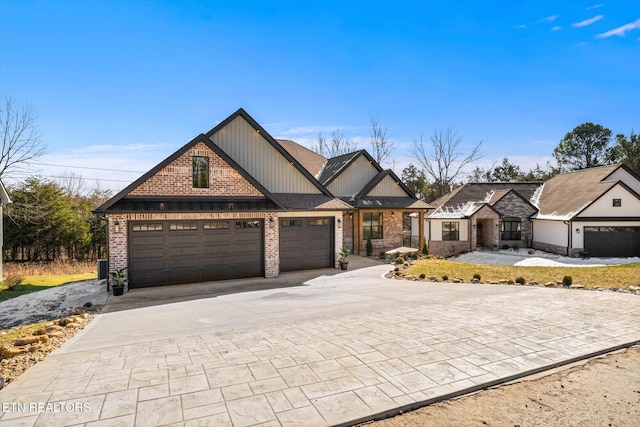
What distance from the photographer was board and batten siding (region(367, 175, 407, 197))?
23.8 m

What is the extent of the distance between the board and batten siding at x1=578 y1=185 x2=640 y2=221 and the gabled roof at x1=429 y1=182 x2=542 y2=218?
448 centimetres

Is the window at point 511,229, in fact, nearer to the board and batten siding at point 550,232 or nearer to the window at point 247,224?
the board and batten siding at point 550,232

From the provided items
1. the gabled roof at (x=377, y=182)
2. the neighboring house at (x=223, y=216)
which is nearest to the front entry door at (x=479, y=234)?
the gabled roof at (x=377, y=182)

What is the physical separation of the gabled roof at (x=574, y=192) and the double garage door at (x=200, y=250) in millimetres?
21105

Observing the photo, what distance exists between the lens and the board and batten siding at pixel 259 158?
54.2 ft

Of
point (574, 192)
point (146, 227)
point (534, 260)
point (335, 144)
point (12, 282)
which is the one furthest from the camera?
point (335, 144)

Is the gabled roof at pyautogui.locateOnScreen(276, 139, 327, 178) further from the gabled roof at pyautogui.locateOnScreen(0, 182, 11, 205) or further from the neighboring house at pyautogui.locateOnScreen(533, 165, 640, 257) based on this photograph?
the neighboring house at pyautogui.locateOnScreen(533, 165, 640, 257)

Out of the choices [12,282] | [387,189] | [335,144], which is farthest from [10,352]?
[335,144]

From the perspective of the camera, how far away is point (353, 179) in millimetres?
24344

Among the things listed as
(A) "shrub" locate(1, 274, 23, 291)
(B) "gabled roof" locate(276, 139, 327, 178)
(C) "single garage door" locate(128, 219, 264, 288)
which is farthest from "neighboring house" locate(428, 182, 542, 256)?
(A) "shrub" locate(1, 274, 23, 291)

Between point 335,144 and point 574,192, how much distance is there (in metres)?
25.7

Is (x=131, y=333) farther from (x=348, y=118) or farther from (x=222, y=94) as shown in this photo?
(x=348, y=118)

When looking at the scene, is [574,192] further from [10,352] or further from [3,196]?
[3,196]

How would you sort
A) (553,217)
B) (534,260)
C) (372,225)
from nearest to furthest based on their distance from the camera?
(534,260), (372,225), (553,217)
